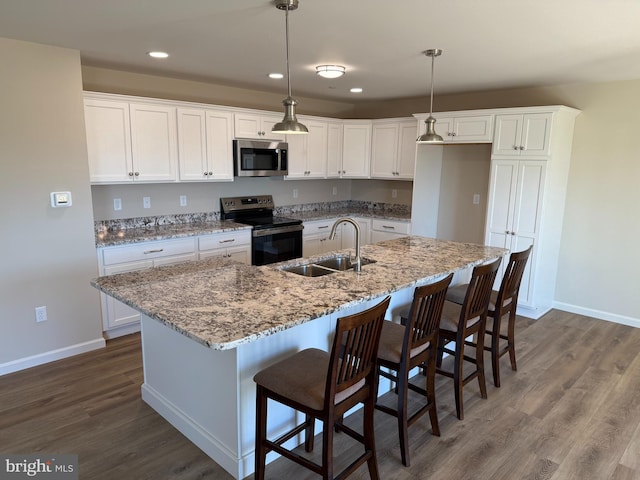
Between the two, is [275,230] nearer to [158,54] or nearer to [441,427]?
[158,54]

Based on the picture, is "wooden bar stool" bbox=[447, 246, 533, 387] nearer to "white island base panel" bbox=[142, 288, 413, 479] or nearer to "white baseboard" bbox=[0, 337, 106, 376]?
"white island base panel" bbox=[142, 288, 413, 479]

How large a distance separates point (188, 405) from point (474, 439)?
1.71 meters

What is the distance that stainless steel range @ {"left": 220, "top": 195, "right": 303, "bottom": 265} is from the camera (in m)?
4.74

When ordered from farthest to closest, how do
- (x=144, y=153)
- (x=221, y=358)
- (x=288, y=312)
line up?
(x=144, y=153) → (x=221, y=358) → (x=288, y=312)

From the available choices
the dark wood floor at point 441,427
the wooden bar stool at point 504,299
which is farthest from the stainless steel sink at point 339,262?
the dark wood floor at point 441,427

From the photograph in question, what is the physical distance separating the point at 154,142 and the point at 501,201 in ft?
11.7

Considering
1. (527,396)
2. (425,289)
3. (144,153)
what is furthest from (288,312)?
(144,153)

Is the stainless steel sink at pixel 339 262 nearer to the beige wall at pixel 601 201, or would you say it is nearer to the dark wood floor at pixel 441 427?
the dark wood floor at pixel 441 427

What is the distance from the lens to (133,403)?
2877 mm

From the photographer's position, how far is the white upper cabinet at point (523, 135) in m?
4.16

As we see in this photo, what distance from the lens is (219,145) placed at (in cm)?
458

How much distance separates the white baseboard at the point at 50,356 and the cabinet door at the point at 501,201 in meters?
3.99

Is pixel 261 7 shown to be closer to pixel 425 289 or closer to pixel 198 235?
pixel 425 289

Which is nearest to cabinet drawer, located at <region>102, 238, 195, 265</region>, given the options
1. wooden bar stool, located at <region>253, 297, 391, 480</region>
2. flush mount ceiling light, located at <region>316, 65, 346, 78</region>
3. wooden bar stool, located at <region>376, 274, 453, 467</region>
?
flush mount ceiling light, located at <region>316, 65, 346, 78</region>
